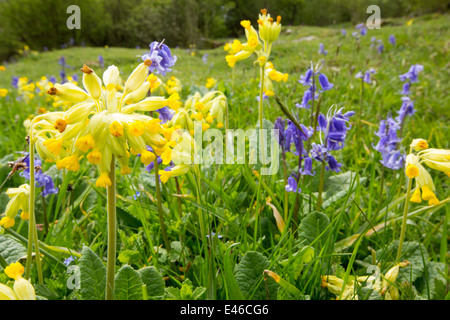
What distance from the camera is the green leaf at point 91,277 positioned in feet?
3.46

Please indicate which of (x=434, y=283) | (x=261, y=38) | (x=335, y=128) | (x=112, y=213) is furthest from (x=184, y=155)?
(x=434, y=283)

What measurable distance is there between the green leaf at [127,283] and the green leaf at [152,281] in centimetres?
7

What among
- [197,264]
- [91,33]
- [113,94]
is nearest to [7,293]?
[113,94]

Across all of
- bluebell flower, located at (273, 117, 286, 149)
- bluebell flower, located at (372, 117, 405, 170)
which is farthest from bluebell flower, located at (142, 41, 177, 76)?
bluebell flower, located at (372, 117, 405, 170)

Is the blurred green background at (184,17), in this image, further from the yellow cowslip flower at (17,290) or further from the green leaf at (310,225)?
the yellow cowslip flower at (17,290)

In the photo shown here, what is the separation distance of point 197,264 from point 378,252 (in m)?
0.71

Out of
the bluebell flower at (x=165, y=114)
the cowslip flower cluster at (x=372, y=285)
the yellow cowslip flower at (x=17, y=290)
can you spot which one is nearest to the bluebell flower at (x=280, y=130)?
the bluebell flower at (x=165, y=114)

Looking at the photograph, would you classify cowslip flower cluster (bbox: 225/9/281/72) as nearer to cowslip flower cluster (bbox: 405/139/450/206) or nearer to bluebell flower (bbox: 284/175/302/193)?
bluebell flower (bbox: 284/175/302/193)

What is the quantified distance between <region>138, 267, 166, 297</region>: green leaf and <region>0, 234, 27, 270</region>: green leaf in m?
0.55

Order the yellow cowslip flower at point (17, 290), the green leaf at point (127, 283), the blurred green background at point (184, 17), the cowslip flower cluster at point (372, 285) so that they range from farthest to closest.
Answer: the blurred green background at point (184, 17) → the cowslip flower cluster at point (372, 285) → the green leaf at point (127, 283) → the yellow cowslip flower at point (17, 290)

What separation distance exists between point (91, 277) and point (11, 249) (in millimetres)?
499

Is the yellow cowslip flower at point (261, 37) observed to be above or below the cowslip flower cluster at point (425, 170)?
above

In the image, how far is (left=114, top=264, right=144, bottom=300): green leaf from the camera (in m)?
1.01

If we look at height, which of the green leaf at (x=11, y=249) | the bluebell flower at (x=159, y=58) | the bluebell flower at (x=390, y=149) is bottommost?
the green leaf at (x=11, y=249)
